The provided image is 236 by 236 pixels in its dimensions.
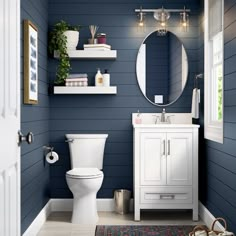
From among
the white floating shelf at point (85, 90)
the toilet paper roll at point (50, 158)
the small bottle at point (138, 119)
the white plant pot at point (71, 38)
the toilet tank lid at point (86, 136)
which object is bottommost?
the toilet paper roll at point (50, 158)

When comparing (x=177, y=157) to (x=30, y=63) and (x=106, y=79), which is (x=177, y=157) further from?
(x=30, y=63)

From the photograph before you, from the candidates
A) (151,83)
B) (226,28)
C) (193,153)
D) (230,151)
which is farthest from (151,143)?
(226,28)

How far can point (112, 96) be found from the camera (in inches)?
193

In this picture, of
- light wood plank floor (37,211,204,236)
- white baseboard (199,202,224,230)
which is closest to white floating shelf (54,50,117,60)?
light wood plank floor (37,211,204,236)

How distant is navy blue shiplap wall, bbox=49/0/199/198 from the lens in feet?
16.0

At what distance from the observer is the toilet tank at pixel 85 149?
4.66 metres

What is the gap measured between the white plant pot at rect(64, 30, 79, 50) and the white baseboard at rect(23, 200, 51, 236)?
1.72 m

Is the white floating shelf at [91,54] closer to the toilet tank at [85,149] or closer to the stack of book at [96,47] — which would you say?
the stack of book at [96,47]

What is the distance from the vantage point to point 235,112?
326 centimetres

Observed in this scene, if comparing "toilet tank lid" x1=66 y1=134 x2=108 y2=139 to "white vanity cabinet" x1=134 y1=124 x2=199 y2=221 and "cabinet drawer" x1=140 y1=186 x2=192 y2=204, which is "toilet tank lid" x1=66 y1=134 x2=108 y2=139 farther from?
"cabinet drawer" x1=140 y1=186 x2=192 y2=204

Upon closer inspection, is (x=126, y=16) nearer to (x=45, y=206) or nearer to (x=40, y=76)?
(x=40, y=76)

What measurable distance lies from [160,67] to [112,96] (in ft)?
2.06
